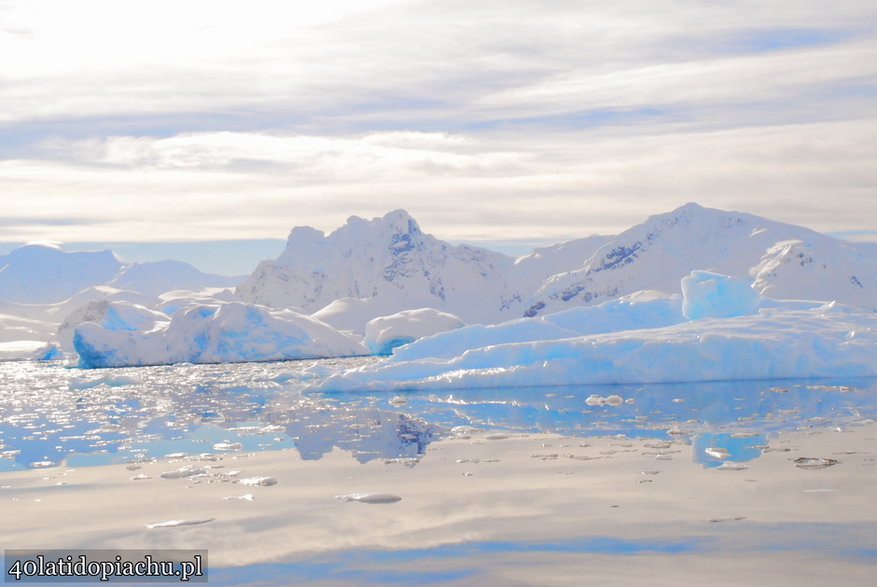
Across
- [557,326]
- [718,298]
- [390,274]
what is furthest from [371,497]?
[390,274]

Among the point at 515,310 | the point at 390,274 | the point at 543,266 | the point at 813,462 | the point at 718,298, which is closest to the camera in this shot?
the point at 813,462

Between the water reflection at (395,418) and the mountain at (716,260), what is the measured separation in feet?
366

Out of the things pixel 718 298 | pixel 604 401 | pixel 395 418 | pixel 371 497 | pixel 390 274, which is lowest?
pixel 390 274

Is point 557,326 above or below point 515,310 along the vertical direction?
above

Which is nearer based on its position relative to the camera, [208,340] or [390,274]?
[208,340]

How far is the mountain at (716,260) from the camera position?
131500 millimetres

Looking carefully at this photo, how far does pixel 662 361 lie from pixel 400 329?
37.9 m

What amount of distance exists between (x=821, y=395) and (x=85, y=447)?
14157 millimetres

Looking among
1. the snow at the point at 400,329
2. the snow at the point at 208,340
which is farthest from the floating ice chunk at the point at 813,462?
the snow at the point at 400,329

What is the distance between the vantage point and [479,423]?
600 inches

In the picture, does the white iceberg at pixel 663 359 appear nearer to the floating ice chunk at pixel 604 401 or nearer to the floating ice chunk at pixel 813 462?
the floating ice chunk at pixel 604 401

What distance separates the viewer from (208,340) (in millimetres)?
52781

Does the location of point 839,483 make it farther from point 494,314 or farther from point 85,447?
point 494,314

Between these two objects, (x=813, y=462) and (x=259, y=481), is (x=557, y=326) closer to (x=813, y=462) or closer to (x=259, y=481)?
(x=813, y=462)
